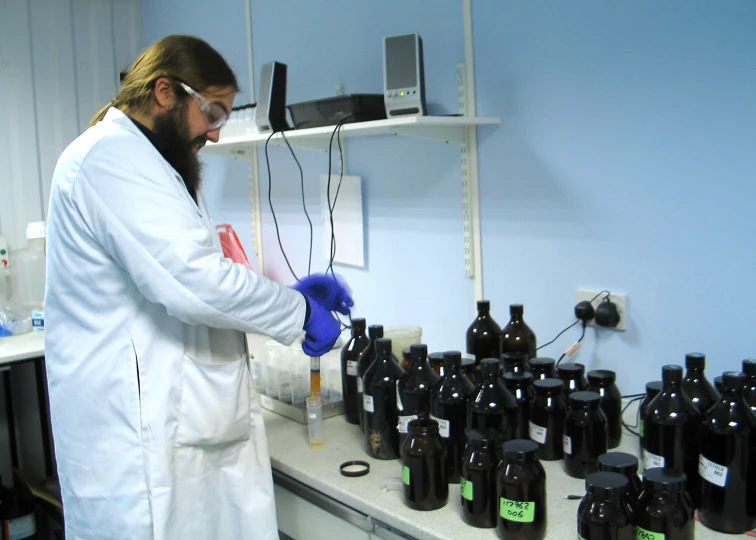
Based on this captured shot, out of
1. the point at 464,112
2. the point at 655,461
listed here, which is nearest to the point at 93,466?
the point at 655,461

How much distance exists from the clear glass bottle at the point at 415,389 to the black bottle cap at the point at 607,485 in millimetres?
439

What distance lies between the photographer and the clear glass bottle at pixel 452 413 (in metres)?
1.30

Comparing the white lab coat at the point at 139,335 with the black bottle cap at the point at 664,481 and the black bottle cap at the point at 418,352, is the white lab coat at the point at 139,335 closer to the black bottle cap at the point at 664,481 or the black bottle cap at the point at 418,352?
the black bottle cap at the point at 418,352

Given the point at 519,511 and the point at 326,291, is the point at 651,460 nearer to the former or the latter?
the point at 519,511

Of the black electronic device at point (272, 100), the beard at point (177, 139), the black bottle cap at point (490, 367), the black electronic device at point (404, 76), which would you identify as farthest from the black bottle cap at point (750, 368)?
the black electronic device at point (272, 100)

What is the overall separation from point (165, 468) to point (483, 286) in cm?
110

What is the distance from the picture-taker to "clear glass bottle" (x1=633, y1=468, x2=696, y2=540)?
0.93 metres

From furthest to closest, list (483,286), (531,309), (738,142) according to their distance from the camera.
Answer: (483,286), (531,309), (738,142)

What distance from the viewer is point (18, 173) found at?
3.07 meters

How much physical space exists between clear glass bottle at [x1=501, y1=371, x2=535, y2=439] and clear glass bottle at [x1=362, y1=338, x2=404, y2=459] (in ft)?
0.80

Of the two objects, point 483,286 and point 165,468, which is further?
point 483,286

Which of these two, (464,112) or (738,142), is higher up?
(464,112)

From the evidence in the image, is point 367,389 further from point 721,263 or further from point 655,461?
point 721,263

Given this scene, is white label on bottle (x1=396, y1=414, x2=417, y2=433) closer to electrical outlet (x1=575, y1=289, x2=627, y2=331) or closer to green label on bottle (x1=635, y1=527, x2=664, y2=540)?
green label on bottle (x1=635, y1=527, x2=664, y2=540)
